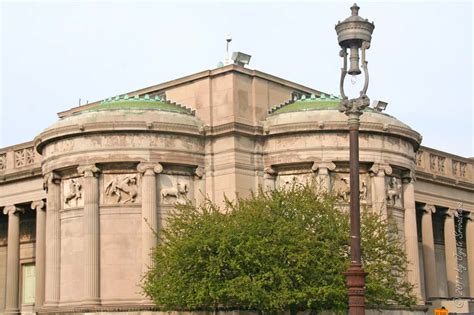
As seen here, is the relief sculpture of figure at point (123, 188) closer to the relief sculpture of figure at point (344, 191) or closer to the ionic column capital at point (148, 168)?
the ionic column capital at point (148, 168)

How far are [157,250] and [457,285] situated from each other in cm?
3388

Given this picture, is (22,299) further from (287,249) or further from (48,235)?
(287,249)

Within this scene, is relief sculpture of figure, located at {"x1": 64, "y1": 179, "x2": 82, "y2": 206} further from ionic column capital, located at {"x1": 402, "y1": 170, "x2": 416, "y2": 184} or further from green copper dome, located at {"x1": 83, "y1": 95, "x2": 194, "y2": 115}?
ionic column capital, located at {"x1": 402, "y1": 170, "x2": 416, "y2": 184}

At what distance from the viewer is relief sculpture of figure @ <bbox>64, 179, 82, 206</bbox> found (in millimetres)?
45531

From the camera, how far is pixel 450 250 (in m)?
66.2

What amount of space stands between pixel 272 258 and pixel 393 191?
43.2 ft

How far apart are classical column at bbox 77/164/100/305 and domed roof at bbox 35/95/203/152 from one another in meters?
2.12

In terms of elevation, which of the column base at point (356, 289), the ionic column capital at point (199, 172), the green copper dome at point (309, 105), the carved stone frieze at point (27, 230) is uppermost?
the green copper dome at point (309, 105)

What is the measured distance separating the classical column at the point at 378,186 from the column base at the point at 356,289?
25356 millimetres

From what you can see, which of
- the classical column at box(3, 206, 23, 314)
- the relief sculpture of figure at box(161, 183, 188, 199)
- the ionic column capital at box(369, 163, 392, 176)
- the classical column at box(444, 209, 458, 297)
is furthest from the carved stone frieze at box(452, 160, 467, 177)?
the classical column at box(3, 206, 23, 314)

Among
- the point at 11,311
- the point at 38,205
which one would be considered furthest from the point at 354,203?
the point at 11,311

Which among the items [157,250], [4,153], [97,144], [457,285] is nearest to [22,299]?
[4,153]

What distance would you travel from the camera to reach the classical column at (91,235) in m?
43.8

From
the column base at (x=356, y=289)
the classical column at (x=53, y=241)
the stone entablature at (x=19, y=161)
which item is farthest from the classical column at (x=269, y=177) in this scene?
the column base at (x=356, y=289)
